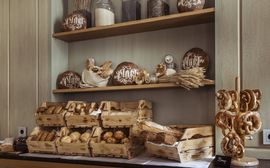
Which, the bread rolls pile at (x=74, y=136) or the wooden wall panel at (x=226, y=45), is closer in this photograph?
the wooden wall panel at (x=226, y=45)

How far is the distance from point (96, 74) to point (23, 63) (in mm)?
723

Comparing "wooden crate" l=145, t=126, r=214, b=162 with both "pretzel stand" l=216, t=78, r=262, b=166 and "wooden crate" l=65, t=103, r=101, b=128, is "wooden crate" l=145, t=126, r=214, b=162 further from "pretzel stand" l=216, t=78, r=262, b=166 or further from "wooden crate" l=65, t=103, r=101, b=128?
"wooden crate" l=65, t=103, r=101, b=128

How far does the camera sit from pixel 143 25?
7.11 feet

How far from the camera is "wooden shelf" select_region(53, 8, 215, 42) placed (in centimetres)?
197

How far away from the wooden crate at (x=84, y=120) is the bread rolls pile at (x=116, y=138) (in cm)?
13

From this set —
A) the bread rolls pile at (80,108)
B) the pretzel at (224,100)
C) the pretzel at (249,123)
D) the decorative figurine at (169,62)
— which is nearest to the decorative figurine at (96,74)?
the bread rolls pile at (80,108)

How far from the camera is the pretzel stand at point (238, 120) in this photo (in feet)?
5.17

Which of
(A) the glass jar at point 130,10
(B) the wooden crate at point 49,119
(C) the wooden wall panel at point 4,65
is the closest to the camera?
(B) the wooden crate at point 49,119

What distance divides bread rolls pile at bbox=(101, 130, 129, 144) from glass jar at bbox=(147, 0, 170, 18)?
2.83 ft

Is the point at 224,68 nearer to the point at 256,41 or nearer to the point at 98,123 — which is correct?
the point at 256,41

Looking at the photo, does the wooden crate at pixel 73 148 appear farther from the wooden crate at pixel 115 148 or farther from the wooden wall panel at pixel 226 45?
the wooden wall panel at pixel 226 45

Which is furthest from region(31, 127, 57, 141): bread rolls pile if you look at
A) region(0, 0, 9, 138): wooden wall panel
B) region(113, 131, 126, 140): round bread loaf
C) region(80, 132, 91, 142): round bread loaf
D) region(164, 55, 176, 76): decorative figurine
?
region(164, 55, 176, 76): decorative figurine

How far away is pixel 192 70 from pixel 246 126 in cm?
51

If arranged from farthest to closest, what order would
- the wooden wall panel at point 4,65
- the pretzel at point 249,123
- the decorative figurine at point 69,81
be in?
1. the wooden wall panel at point 4,65
2. the decorative figurine at point 69,81
3. the pretzel at point 249,123
